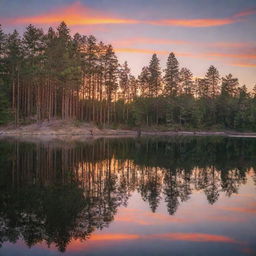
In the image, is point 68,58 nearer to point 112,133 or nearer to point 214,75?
point 112,133

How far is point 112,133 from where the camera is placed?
76.2m

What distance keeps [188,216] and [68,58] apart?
64776 mm

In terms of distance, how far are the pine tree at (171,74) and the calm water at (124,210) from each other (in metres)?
84.6

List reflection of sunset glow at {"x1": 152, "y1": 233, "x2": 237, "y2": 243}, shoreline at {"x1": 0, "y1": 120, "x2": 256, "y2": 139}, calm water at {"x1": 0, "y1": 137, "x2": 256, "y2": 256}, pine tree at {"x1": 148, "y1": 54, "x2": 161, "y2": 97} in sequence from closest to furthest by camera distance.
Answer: calm water at {"x1": 0, "y1": 137, "x2": 256, "y2": 256}, reflection of sunset glow at {"x1": 152, "y1": 233, "x2": 237, "y2": 243}, shoreline at {"x1": 0, "y1": 120, "x2": 256, "y2": 139}, pine tree at {"x1": 148, "y1": 54, "x2": 161, "y2": 97}

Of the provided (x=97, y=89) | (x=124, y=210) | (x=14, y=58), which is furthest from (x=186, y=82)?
(x=124, y=210)

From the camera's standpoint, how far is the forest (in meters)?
73.8

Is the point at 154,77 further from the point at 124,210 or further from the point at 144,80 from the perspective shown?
the point at 124,210

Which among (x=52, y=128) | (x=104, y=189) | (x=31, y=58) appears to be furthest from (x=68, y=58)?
(x=104, y=189)

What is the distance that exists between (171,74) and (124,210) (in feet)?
322

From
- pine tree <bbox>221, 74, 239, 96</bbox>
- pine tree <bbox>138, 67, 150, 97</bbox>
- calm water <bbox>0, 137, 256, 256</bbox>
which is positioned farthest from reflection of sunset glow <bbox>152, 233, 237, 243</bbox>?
pine tree <bbox>221, 74, 239, 96</bbox>

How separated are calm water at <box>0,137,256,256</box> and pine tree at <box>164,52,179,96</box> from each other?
278 feet

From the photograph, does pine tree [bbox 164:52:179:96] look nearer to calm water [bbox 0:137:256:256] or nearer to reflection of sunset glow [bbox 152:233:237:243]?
calm water [bbox 0:137:256:256]

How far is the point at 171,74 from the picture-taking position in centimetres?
10981

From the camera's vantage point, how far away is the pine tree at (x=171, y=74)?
10962cm
